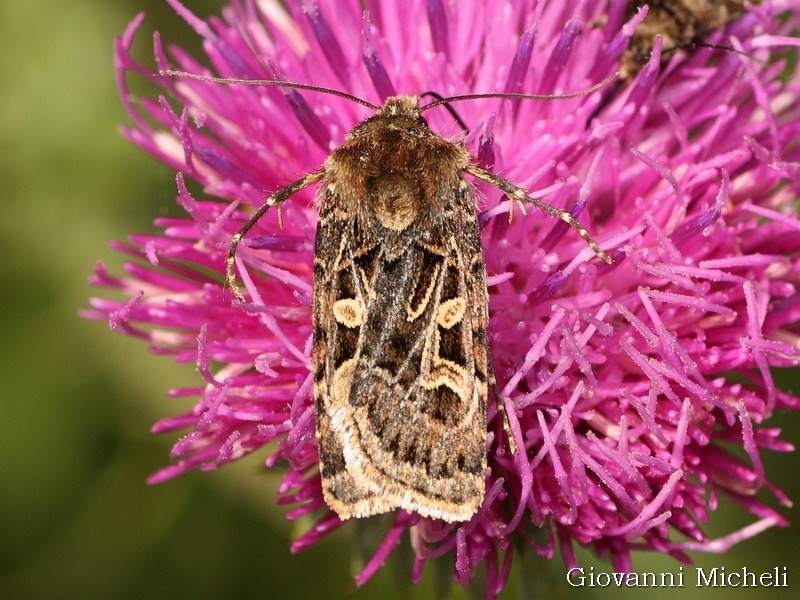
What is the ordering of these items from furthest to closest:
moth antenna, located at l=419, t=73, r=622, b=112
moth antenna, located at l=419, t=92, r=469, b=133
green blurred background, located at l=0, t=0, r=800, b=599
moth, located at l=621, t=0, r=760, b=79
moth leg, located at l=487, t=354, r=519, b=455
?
green blurred background, located at l=0, t=0, r=800, b=599 → moth, located at l=621, t=0, r=760, b=79 → moth antenna, located at l=419, t=92, r=469, b=133 → moth antenna, located at l=419, t=73, r=622, b=112 → moth leg, located at l=487, t=354, r=519, b=455

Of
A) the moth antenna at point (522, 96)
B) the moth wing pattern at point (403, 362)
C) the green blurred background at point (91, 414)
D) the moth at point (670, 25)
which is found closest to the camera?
the moth wing pattern at point (403, 362)

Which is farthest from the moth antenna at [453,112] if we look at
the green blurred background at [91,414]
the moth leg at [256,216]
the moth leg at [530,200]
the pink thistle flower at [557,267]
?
the green blurred background at [91,414]

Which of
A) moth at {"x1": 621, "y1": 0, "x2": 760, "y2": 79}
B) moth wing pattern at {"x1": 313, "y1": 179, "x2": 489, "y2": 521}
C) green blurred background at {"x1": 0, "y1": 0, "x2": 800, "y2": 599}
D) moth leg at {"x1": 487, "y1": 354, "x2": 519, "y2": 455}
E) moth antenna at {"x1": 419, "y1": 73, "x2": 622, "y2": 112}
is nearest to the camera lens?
moth wing pattern at {"x1": 313, "y1": 179, "x2": 489, "y2": 521}

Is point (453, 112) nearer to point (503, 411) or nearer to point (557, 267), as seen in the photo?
point (557, 267)

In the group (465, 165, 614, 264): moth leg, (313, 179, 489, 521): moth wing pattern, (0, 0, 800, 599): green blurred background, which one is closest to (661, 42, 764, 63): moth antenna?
(465, 165, 614, 264): moth leg

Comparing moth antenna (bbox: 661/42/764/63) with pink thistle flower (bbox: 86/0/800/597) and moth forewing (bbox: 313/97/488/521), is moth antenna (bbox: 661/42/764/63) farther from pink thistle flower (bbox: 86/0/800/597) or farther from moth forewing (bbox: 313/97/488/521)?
moth forewing (bbox: 313/97/488/521)

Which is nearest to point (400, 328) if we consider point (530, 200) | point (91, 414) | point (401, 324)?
point (401, 324)

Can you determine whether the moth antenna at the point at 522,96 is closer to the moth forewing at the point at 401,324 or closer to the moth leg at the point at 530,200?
the moth forewing at the point at 401,324
